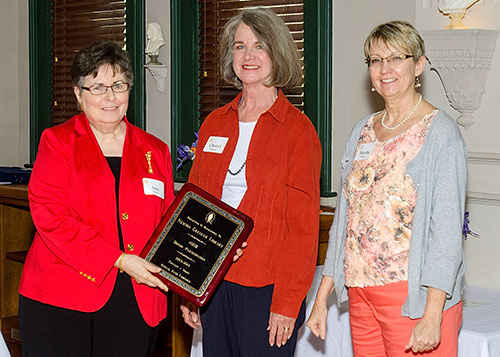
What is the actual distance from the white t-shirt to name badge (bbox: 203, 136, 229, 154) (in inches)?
2.2

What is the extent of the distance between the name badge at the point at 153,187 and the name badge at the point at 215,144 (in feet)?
0.66

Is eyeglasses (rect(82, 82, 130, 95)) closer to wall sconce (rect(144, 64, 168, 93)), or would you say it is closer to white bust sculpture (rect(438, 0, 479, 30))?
white bust sculpture (rect(438, 0, 479, 30))

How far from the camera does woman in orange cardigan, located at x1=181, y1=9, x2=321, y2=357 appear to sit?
7.86ft

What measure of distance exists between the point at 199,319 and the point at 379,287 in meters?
0.75

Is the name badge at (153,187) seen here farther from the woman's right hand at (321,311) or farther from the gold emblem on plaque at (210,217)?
the woman's right hand at (321,311)

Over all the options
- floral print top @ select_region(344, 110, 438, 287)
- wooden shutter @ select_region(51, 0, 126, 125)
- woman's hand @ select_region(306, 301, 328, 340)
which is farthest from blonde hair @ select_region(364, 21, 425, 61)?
wooden shutter @ select_region(51, 0, 126, 125)

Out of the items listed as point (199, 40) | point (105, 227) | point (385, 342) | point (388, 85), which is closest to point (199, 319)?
point (105, 227)

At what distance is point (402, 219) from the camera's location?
2150 millimetres

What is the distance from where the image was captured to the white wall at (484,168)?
3555mm

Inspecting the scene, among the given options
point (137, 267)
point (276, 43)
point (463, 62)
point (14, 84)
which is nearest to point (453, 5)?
point (463, 62)

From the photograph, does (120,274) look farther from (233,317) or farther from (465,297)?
(465,297)

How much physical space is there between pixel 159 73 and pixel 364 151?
9.90ft

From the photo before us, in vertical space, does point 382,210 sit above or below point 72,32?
below

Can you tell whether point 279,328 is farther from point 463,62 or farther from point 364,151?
point 463,62
